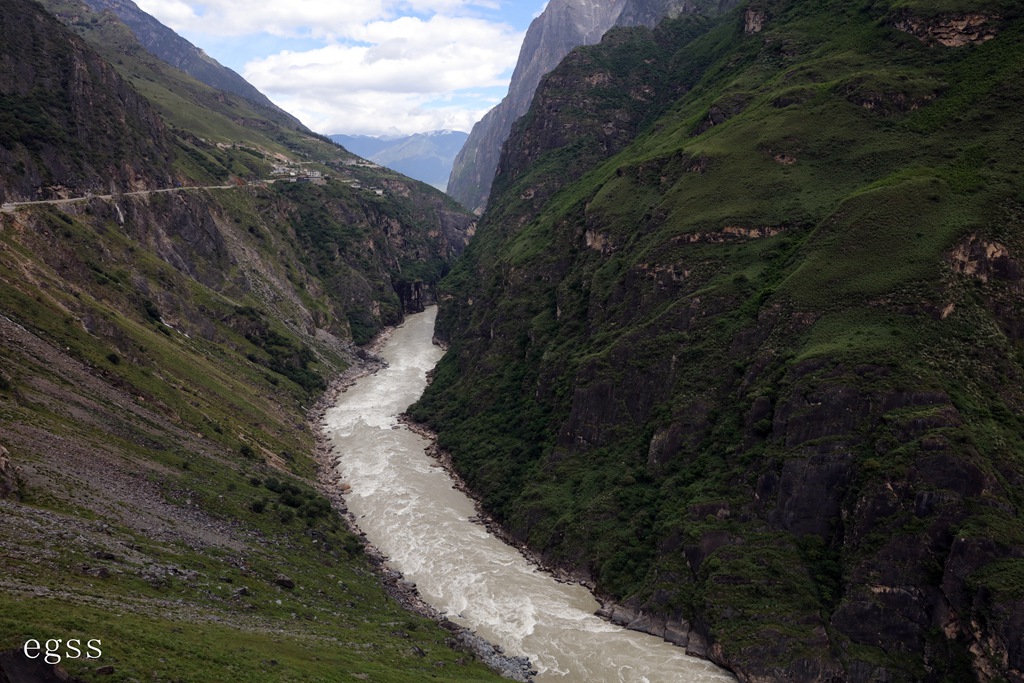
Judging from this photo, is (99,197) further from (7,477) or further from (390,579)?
(390,579)

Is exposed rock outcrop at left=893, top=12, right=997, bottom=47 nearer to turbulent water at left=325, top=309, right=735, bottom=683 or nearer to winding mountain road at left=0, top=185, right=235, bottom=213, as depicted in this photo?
turbulent water at left=325, top=309, right=735, bottom=683

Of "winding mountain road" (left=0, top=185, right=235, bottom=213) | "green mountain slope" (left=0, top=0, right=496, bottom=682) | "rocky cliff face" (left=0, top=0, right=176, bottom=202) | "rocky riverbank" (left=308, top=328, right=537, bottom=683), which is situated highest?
"rocky cliff face" (left=0, top=0, right=176, bottom=202)

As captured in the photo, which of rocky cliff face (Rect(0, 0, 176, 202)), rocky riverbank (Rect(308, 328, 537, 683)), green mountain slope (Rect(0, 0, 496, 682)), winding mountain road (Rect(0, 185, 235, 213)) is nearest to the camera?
green mountain slope (Rect(0, 0, 496, 682))

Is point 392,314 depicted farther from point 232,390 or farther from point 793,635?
point 793,635

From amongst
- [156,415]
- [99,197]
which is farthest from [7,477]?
[99,197]

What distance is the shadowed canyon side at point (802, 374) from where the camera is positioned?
54.1 m

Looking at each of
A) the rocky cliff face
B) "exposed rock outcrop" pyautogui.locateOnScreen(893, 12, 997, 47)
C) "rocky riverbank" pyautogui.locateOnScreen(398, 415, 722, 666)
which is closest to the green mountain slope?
the rocky cliff face

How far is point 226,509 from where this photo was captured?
68.0m

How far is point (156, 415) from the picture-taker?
264 ft

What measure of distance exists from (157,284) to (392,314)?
268 feet

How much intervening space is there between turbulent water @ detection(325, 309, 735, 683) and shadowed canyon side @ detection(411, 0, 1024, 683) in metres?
3.21

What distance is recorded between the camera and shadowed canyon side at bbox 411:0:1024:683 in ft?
177

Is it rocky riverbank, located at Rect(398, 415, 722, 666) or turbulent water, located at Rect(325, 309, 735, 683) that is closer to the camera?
turbulent water, located at Rect(325, 309, 735, 683)

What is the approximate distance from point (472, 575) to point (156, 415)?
1502 inches
